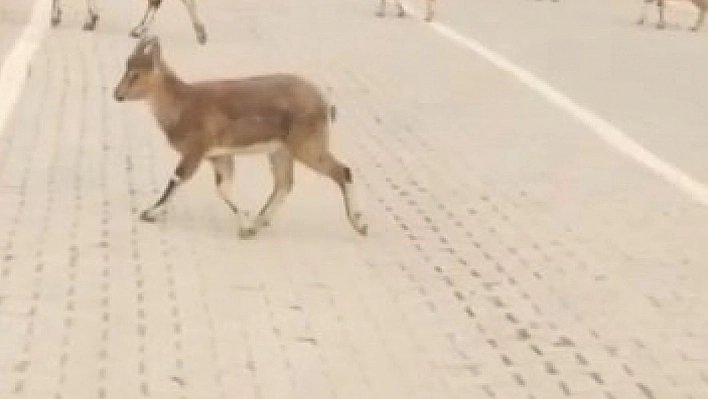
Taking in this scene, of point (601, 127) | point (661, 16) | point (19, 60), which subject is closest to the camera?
point (601, 127)

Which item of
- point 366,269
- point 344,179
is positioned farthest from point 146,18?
point 366,269

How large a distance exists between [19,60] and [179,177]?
280 inches

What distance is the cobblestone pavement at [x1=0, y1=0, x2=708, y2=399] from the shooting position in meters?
7.57

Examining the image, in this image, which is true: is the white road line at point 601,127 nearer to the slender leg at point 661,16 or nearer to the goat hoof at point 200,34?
the goat hoof at point 200,34

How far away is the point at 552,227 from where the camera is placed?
1044 cm

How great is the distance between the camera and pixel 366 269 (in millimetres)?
9352

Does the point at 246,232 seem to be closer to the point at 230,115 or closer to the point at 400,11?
the point at 230,115

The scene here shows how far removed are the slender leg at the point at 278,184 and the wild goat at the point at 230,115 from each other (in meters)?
0.03

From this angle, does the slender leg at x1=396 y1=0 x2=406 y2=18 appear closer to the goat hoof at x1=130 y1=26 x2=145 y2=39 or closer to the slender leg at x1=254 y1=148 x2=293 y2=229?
the goat hoof at x1=130 y1=26 x2=145 y2=39

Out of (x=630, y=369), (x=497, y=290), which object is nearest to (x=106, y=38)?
(x=497, y=290)

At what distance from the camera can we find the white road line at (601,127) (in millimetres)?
11914

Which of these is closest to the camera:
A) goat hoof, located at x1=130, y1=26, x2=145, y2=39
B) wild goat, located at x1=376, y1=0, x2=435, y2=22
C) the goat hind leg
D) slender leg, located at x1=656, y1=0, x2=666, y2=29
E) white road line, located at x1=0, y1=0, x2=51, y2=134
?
the goat hind leg

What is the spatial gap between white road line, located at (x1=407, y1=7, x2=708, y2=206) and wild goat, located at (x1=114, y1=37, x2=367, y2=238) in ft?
9.02

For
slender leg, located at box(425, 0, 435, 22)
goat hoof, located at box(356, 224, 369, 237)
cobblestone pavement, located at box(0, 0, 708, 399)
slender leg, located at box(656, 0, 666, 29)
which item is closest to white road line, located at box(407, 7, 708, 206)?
cobblestone pavement, located at box(0, 0, 708, 399)
